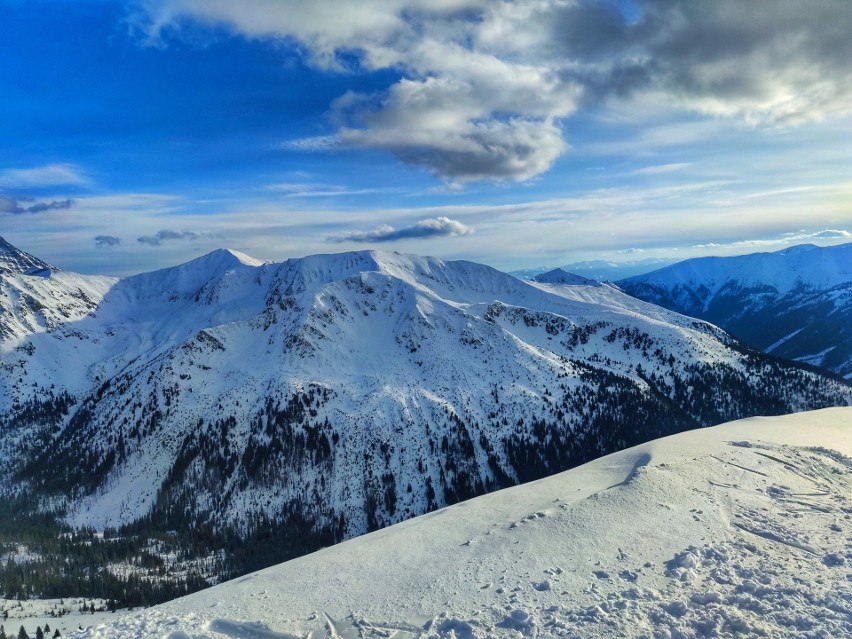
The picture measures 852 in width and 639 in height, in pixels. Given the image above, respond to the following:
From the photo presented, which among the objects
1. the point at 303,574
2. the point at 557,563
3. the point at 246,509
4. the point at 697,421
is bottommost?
the point at 246,509

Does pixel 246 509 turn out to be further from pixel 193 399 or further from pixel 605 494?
pixel 605 494

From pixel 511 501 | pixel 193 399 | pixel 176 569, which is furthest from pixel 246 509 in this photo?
pixel 511 501

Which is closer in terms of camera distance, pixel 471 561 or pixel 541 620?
pixel 541 620

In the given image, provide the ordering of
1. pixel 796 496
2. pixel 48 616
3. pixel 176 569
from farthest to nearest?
pixel 176 569 → pixel 48 616 → pixel 796 496

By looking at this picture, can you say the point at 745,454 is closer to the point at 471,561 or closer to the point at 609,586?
the point at 609,586

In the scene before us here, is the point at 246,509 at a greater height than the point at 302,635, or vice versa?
the point at 302,635

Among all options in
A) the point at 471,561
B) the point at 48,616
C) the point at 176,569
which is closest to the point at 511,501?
the point at 471,561

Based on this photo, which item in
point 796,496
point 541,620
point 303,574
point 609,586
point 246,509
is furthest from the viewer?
point 246,509
